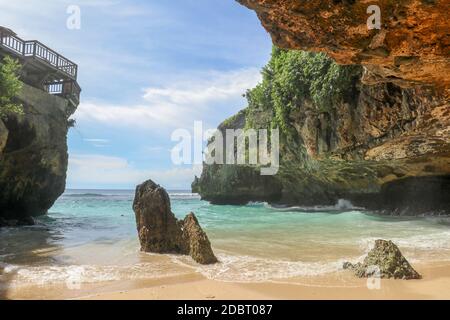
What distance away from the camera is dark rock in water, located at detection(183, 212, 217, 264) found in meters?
7.86

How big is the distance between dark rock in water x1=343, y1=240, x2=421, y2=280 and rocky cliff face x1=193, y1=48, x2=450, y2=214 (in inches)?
158

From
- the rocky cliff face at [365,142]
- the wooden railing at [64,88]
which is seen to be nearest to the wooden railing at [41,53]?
the wooden railing at [64,88]

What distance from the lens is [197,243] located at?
8.05 meters

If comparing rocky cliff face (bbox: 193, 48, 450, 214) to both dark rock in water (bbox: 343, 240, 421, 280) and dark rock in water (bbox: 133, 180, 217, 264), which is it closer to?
dark rock in water (bbox: 343, 240, 421, 280)

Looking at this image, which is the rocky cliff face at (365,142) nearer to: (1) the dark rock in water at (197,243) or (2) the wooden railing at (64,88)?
(1) the dark rock in water at (197,243)

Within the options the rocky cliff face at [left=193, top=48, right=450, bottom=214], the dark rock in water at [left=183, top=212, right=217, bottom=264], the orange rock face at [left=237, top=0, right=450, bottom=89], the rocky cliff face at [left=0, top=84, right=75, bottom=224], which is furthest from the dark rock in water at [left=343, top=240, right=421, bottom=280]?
the rocky cliff face at [left=0, top=84, right=75, bottom=224]

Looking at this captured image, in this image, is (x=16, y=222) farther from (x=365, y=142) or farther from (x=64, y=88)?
(x=365, y=142)

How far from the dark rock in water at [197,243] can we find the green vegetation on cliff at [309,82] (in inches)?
341

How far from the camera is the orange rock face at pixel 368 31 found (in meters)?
5.21

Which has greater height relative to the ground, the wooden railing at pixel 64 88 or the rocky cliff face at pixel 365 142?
the wooden railing at pixel 64 88

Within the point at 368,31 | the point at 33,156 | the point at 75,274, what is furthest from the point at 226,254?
the point at 33,156

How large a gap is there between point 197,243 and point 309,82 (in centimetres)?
1036

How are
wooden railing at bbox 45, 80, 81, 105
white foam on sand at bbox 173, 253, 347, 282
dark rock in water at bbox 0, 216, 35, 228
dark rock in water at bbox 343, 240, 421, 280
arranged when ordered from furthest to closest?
1. wooden railing at bbox 45, 80, 81, 105
2. dark rock in water at bbox 0, 216, 35, 228
3. white foam on sand at bbox 173, 253, 347, 282
4. dark rock in water at bbox 343, 240, 421, 280
